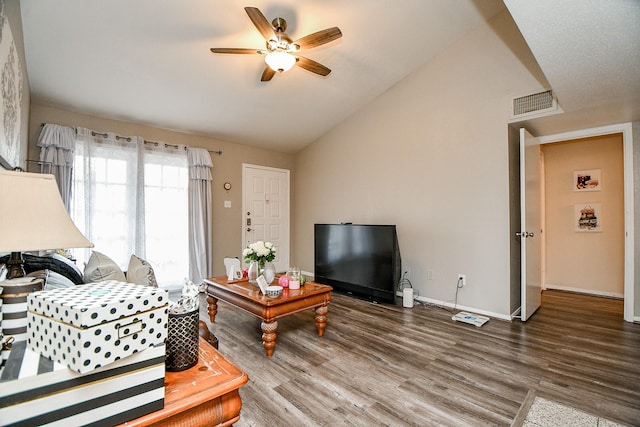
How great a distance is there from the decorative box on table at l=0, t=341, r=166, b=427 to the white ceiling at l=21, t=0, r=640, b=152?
8.44ft

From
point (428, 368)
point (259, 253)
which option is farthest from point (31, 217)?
point (428, 368)

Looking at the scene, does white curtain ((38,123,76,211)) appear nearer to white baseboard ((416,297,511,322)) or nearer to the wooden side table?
the wooden side table

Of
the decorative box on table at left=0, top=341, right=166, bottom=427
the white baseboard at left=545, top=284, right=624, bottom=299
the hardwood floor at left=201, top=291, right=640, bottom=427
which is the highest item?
the decorative box on table at left=0, top=341, right=166, bottom=427

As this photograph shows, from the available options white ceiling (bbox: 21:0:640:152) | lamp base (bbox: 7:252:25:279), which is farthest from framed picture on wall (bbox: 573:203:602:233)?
lamp base (bbox: 7:252:25:279)

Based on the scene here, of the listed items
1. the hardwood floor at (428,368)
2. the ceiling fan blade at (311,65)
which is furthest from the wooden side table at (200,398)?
the ceiling fan blade at (311,65)

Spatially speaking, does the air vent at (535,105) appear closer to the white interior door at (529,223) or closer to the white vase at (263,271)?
the white interior door at (529,223)

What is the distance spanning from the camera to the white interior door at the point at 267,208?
17.5 feet

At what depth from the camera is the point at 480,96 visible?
3.55 meters

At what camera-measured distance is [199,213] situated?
14.9 feet

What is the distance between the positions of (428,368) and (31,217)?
8.22 feet

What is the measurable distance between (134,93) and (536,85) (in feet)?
14.7

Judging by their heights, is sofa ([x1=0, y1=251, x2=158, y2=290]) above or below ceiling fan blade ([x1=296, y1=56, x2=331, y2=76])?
below

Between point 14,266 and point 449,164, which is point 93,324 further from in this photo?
point 449,164

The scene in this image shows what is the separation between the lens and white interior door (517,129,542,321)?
10.7ft
